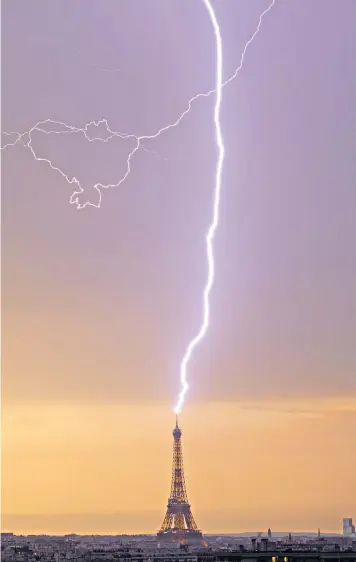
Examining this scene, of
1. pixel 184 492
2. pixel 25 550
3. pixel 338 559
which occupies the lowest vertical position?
pixel 338 559

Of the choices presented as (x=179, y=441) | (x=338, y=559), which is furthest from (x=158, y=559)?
(x=179, y=441)

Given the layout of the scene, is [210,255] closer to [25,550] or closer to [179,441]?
[25,550]

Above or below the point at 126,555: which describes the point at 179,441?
above

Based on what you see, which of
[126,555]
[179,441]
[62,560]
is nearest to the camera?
[62,560]

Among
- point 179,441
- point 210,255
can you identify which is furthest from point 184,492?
point 210,255

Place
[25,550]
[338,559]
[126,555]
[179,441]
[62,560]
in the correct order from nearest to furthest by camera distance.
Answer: [338,559] → [62,560] → [126,555] → [25,550] → [179,441]

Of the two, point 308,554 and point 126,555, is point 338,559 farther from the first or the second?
point 126,555

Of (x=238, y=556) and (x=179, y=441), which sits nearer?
(x=238, y=556)
